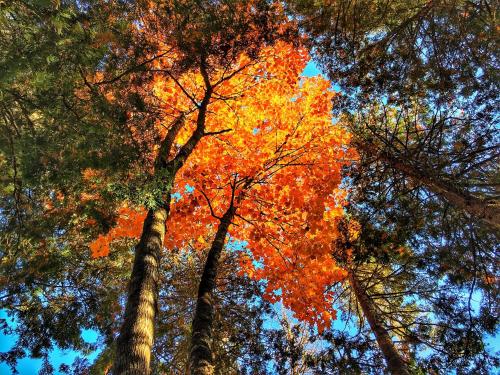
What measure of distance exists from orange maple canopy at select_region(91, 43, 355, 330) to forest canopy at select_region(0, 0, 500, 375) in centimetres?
6

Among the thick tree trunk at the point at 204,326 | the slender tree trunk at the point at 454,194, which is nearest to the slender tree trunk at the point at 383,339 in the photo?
the slender tree trunk at the point at 454,194

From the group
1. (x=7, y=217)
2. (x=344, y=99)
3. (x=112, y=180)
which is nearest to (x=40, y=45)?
(x=112, y=180)

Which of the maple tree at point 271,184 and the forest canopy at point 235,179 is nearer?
the forest canopy at point 235,179

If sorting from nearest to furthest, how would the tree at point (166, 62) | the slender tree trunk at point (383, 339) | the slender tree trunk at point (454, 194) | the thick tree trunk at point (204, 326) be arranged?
1. the tree at point (166, 62)
2. the thick tree trunk at point (204, 326)
3. the slender tree trunk at point (454, 194)
4. the slender tree trunk at point (383, 339)

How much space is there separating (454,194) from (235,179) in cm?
452

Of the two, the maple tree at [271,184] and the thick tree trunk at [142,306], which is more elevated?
the maple tree at [271,184]

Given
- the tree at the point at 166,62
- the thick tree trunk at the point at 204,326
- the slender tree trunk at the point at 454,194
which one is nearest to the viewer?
the tree at the point at 166,62

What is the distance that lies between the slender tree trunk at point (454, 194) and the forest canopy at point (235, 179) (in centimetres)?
5

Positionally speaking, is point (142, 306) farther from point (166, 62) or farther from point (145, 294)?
point (166, 62)

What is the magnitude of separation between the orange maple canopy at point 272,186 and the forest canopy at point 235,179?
0.06 meters

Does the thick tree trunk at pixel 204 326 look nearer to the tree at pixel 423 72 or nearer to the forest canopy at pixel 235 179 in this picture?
the forest canopy at pixel 235 179

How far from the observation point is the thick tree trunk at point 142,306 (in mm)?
4258

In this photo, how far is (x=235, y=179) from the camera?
8.71 meters

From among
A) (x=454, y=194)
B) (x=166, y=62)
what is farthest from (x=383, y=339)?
(x=166, y=62)
